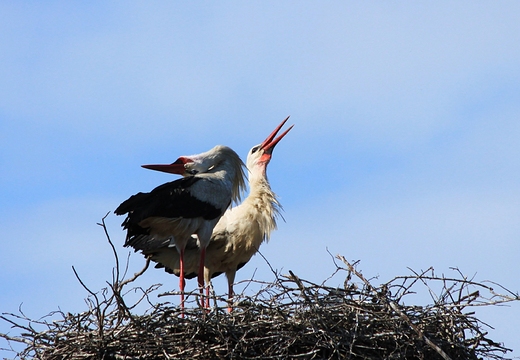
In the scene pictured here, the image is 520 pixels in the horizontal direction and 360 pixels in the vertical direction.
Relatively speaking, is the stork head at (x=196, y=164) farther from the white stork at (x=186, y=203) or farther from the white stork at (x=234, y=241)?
the white stork at (x=234, y=241)

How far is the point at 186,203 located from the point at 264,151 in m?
2.05

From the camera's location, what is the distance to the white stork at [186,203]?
7266 millimetres

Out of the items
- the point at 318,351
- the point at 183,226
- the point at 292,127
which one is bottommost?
the point at 318,351

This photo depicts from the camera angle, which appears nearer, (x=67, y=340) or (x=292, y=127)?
(x=67, y=340)

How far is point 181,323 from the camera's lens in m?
5.82

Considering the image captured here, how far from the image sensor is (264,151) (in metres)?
9.34

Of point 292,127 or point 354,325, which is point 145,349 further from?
point 292,127

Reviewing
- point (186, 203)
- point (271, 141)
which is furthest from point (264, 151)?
point (186, 203)

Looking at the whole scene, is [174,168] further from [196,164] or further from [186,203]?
[186,203]

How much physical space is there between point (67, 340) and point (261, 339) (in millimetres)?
1208

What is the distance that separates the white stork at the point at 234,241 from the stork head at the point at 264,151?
1.11 ft

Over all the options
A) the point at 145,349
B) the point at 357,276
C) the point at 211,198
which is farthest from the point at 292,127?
the point at 145,349

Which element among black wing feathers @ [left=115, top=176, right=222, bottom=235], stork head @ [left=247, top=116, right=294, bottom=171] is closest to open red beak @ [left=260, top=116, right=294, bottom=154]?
stork head @ [left=247, top=116, right=294, bottom=171]

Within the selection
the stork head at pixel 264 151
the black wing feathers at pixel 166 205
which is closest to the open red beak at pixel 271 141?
the stork head at pixel 264 151
